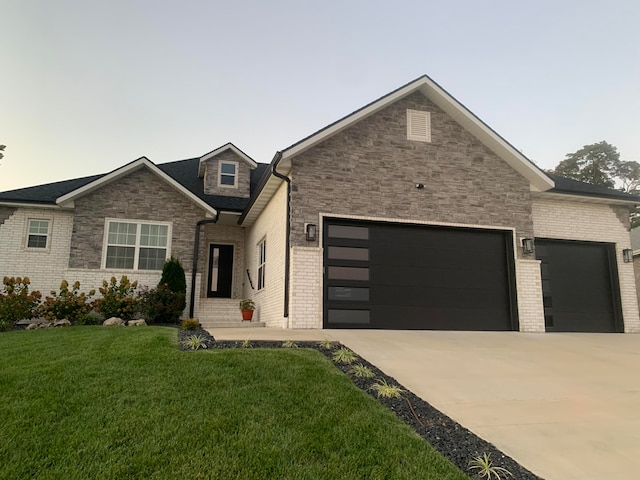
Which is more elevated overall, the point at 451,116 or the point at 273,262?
the point at 451,116

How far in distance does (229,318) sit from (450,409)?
956 cm

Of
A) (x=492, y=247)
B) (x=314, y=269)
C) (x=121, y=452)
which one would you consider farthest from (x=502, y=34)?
(x=121, y=452)

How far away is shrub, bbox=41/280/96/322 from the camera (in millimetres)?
11406

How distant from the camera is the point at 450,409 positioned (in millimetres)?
4859

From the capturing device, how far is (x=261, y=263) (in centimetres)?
1386

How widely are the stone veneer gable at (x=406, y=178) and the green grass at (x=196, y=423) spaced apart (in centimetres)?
529

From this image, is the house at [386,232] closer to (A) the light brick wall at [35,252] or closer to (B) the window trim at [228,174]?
(A) the light brick wall at [35,252]

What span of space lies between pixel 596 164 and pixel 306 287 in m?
33.8

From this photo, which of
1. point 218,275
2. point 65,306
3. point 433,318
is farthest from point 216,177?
point 433,318

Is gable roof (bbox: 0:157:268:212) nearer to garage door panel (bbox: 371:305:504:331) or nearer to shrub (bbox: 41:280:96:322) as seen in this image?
shrub (bbox: 41:280:96:322)

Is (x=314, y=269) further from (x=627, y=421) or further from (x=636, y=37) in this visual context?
(x=636, y=37)

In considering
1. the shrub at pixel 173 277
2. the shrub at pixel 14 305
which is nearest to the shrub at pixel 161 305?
the shrub at pixel 173 277

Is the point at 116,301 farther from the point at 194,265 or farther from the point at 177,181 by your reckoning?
the point at 177,181

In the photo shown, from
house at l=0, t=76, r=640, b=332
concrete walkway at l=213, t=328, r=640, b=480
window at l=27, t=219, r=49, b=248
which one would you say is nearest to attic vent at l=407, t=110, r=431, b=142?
house at l=0, t=76, r=640, b=332
